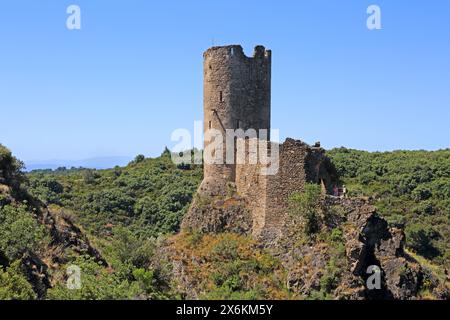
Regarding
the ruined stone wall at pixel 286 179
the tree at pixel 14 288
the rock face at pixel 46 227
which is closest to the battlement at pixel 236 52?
the ruined stone wall at pixel 286 179

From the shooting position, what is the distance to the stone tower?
25.3 metres

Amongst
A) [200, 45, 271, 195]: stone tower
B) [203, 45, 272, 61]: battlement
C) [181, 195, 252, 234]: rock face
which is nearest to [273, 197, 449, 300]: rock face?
[181, 195, 252, 234]: rock face

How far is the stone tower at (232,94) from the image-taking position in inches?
998

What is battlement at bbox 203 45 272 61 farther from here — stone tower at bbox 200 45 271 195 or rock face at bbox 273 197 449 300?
rock face at bbox 273 197 449 300

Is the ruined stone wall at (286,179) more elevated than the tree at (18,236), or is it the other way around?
the ruined stone wall at (286,179)

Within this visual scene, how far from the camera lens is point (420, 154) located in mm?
64500

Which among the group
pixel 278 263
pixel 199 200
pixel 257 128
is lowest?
pixel 278 263

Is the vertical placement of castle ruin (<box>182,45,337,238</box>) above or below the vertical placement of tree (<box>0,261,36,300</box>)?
above

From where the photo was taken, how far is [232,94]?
25.3 m

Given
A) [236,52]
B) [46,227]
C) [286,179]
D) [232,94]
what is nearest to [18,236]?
[46,227]

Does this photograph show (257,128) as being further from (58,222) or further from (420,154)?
(420,154)

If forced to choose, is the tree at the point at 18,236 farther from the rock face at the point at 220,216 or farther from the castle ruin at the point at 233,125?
the castle ruin at the point at 233,125
